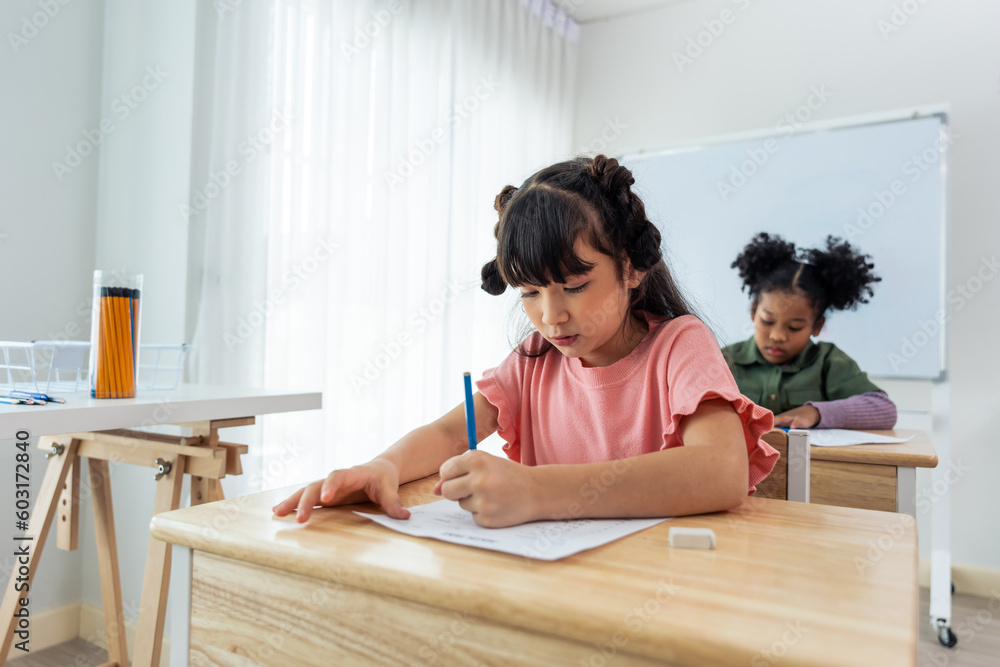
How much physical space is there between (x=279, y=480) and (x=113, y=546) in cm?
Result: 49

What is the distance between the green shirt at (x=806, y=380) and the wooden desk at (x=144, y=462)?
155cm

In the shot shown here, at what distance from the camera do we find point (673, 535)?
56cm

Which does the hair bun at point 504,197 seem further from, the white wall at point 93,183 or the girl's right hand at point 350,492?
the white wall at point 93,183

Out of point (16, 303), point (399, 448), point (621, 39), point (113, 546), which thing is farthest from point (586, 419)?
point (621, 39)

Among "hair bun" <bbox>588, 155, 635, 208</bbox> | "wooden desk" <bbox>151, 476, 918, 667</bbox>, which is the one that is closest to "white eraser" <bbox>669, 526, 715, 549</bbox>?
"wooden desk" <bbox>151, 476, 918, 667</bbox>

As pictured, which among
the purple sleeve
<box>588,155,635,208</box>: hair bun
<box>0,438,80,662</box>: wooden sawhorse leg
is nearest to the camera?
<box>588,155,635,208</box>: hair bun

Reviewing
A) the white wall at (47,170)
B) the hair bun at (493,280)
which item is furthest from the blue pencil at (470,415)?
the white wall at (47,170)

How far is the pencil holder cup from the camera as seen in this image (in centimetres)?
122

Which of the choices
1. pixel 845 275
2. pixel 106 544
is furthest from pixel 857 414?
pixel 106 544

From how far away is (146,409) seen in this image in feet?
3.74

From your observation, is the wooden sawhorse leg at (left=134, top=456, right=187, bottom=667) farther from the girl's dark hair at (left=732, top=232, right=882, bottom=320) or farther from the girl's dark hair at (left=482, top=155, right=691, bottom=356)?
→ the girl's dark hair at (left=732, top=232, right=882, bottom=320)

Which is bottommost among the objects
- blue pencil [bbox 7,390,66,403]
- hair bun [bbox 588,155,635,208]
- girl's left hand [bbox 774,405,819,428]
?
girl's left hand [bbox 774,405,819,428]

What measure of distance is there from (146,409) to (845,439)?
1595mm

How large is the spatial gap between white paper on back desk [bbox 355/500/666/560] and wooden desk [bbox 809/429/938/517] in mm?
1109
